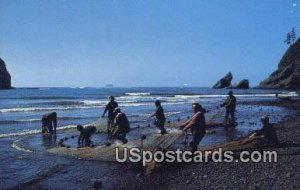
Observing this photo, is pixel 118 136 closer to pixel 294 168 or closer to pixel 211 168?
pixel 211 168

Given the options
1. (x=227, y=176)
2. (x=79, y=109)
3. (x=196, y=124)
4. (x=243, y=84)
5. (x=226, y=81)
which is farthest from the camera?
(x=226, y=81)

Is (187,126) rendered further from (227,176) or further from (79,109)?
(79,109)

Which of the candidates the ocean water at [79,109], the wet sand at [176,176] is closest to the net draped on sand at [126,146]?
the wet sand at [176,176]

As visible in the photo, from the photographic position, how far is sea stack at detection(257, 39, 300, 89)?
11606cm

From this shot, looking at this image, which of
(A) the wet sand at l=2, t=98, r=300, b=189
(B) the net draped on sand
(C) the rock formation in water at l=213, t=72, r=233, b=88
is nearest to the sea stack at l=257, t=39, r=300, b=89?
(C) the rock formation in water at l=213, t=72, r=233, b=88

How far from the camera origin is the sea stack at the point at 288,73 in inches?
4569

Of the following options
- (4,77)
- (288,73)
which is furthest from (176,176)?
(4,77)

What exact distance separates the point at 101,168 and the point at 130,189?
2.73 meters

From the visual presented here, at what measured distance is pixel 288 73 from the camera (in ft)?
396

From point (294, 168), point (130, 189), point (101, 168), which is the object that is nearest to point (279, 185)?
point (294, 168)

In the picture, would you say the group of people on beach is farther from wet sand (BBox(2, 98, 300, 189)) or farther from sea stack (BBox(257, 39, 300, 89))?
sea stack (BBox(257, 39, 300, 89))

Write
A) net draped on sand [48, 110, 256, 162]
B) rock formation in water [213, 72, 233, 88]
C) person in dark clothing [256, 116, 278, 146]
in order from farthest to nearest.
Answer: rock formation in water [213, 72, 233, 88] < person in dark clothing [256, 116, 278, 146] < net draped on sand [48, 110, 256, 162]

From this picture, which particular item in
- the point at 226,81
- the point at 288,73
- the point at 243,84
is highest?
the point at 288,73

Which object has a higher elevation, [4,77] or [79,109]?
[4,77]
